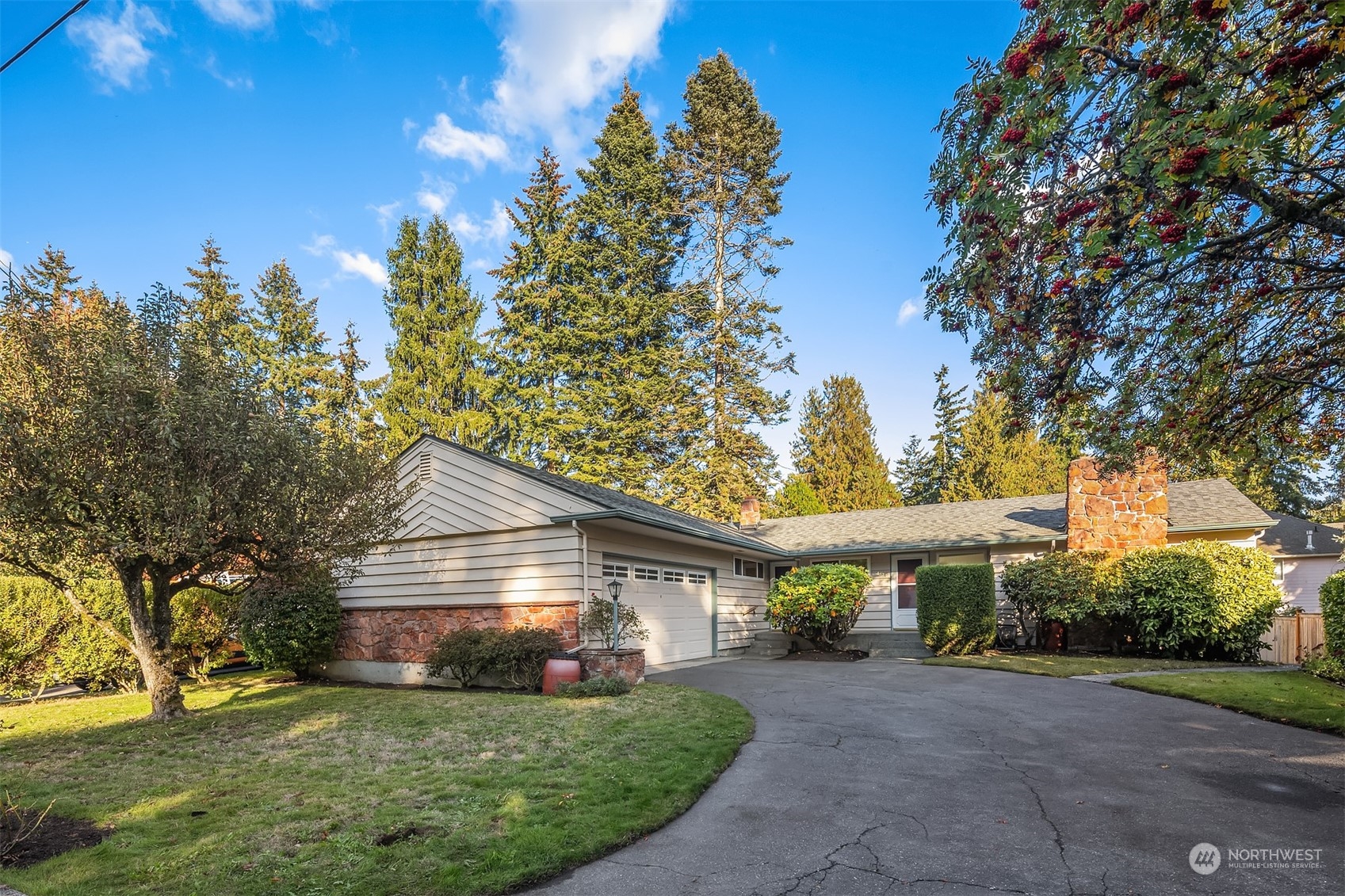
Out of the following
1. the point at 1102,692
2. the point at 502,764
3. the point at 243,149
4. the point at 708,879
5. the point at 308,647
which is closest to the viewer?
the point at 708,879

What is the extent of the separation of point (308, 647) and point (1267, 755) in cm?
1315

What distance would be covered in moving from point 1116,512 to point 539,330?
1946cm

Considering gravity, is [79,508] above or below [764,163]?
below

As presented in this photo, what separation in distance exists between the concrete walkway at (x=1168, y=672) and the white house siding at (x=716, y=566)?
6924mm

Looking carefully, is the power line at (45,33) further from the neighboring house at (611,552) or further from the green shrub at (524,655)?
the green shrub at (524,655)

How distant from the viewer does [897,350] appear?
37.4ft

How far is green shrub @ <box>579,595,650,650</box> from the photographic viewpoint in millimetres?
10281

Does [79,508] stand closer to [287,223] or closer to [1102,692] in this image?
[287,223]

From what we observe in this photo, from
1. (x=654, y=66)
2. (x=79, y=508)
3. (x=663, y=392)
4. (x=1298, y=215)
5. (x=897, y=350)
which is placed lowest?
(x=79, y=508)

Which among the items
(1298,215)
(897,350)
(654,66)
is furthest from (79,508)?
(654,66)

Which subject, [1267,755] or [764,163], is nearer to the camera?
[1267,755]

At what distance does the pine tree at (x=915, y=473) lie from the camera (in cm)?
3438

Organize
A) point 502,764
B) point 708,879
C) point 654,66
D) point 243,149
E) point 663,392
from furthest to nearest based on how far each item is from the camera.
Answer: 1. point 663,392
2. point 654,66
3. point 243,149
4. point 502,764
5. point 708,879

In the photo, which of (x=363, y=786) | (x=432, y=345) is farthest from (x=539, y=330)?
(x=363, y=786)
